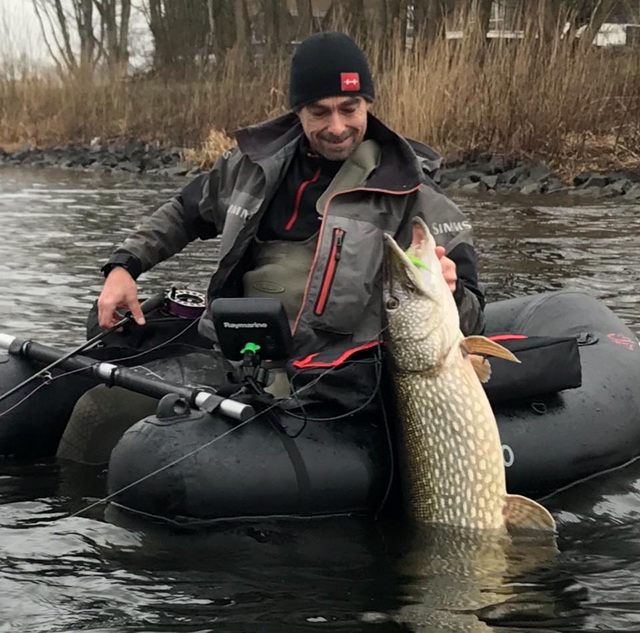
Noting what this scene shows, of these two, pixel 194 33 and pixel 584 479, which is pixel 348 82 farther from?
pixel 194 33

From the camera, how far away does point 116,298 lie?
5.01 m

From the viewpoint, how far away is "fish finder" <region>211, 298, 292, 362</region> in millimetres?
4164

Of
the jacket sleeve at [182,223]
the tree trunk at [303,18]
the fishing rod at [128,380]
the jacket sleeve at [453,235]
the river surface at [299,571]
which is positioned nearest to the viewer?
the river surface at [299,571]

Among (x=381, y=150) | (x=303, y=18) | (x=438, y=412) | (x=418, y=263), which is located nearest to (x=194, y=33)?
(x=303, y=18)

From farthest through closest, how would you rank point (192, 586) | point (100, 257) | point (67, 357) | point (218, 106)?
point (218, 106), point (100, 257), point (67, 357), point (192, 586)

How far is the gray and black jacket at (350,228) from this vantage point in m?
4.51

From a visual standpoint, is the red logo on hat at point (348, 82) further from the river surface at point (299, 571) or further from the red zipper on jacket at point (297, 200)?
the river surface at point (299, 571)

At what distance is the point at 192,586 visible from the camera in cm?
377

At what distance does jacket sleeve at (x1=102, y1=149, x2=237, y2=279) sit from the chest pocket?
2.92 feet

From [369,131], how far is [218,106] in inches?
742

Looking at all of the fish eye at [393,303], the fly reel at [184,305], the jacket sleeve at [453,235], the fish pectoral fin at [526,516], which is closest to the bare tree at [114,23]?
the fly reel at [184,305]

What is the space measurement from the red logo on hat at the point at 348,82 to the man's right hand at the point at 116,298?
1.26 m

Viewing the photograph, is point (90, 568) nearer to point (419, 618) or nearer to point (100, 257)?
point (419, 618)

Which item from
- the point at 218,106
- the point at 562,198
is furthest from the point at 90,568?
the point at 218,106
